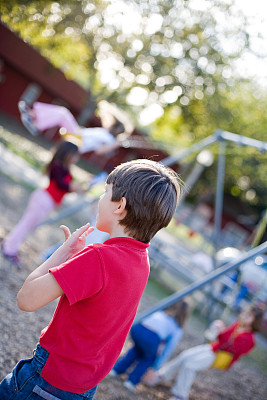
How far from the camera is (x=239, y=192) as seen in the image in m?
29.3

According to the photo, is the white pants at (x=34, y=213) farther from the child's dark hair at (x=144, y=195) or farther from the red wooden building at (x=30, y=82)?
the red wooden building at (x=30, y=82)

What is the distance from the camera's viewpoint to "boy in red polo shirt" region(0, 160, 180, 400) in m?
1.43

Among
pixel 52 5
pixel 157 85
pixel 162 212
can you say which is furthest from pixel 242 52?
pixel 162 212

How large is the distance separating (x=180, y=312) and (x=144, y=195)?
299cm

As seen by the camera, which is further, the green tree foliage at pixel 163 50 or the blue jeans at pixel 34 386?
the green tree foliage at pixel 163 50

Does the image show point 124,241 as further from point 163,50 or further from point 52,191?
point 163,50

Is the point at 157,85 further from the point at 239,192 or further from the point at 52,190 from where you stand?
the point at 52,190

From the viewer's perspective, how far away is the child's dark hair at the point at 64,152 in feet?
15.1

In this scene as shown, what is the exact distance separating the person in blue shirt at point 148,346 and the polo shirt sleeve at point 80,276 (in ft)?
8.54

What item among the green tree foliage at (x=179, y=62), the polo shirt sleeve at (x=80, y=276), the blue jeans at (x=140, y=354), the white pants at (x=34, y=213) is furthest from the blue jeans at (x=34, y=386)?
the green tree foliage at (x=179, y=62)

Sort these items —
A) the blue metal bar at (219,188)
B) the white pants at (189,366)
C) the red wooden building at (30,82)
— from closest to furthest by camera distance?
the white pants at (189,366), the blue metal bar at (219,188), the red wooden building at (30,82)

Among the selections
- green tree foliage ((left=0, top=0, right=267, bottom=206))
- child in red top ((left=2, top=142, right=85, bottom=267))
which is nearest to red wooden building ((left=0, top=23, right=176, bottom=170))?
green tree foliage ((left=0, top=0, right=267, bottom=206))

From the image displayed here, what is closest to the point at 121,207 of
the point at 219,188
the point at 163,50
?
the point at 219,188

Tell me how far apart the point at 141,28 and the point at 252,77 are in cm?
618
